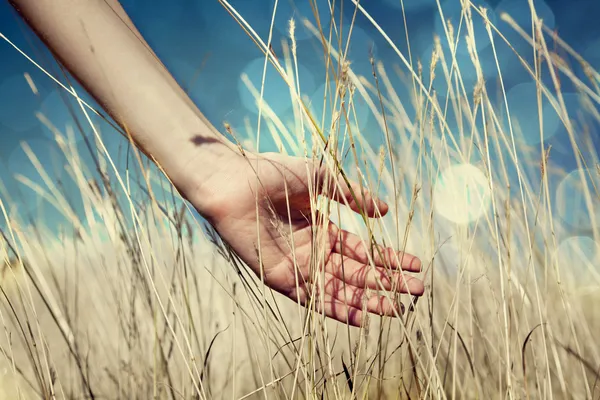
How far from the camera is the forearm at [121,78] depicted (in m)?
1.24

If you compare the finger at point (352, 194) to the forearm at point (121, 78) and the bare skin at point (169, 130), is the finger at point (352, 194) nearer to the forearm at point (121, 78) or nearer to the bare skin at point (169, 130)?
the bare skin at point (169, 130)

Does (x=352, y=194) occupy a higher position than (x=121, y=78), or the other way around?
(x=121, y=78)

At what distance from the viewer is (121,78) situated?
125 centimetres

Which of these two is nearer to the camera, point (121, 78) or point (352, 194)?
point (352, 194)

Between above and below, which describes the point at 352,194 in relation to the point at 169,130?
below

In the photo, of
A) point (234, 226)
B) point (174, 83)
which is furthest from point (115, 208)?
point (174, 83)

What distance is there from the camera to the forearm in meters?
1.24

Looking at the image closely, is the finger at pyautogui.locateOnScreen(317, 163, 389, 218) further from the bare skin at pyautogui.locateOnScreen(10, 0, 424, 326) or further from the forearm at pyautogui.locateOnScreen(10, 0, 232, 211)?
the forearm at pyautogui.locateOnScreen(10, 0, 232, 211)

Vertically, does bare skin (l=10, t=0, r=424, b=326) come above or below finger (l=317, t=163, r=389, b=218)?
above

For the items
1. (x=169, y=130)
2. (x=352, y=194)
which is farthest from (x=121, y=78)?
(x=352, y=194)

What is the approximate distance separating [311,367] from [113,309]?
3.35ft

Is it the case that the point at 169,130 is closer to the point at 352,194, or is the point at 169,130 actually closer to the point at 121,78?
the point at 121,78

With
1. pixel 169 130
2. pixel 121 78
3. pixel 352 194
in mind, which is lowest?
pixel 352 194

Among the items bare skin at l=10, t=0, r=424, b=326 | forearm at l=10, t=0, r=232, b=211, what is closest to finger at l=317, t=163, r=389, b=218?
bare skin at l=10, t=0, r=424, b=326
